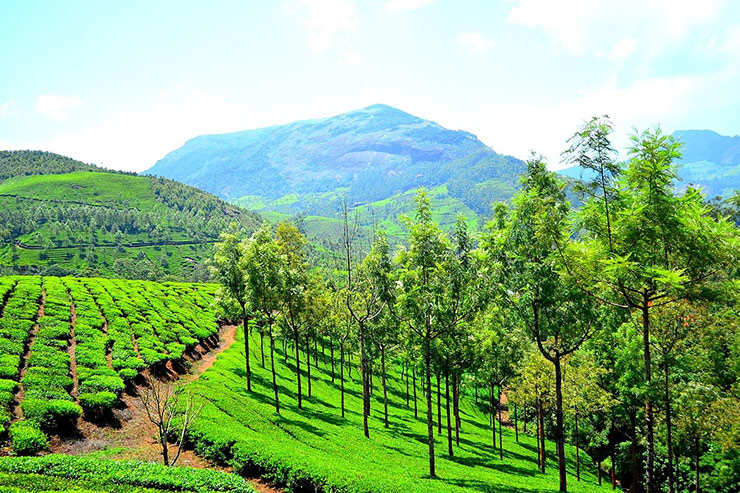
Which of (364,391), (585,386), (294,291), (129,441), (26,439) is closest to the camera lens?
(26,439)

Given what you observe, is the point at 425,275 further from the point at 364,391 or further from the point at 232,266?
the point at 232,266

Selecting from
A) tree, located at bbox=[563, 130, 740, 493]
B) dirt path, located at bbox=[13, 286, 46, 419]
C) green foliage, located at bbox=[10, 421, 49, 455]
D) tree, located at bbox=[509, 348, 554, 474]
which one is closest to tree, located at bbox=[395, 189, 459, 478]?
tree, located at bbox=[563, 130, 740, 493]

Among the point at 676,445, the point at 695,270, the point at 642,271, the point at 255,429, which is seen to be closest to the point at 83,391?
the point at 255,429

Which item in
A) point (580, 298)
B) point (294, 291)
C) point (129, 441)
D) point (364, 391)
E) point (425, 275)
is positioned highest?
point (425, 275)

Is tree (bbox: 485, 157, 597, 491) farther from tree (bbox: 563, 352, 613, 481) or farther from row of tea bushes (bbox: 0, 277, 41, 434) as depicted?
row of tea bushes (bbox: 0, 277, 41, 434)

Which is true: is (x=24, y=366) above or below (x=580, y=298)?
below

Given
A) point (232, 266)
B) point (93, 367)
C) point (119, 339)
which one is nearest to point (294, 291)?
point (232, 266)

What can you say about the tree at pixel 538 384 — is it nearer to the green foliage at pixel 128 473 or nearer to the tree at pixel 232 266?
the green foliage at pixel 128 473

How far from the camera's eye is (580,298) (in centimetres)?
2247

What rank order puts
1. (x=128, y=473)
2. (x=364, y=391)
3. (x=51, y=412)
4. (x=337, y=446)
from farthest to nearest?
(x=364, y=391), (x=337, y=446), (x=51, y=412), (x=128, y=473)

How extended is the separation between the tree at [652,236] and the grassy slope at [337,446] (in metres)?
14.1

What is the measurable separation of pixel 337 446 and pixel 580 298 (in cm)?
1958

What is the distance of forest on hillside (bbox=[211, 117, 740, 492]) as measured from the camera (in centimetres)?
1850

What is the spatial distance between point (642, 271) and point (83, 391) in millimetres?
37920
